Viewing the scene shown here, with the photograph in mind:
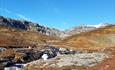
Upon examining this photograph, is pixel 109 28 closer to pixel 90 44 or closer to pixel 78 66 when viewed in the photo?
pixel 90 44

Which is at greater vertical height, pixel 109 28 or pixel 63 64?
pixel 109 28

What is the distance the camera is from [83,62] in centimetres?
5934

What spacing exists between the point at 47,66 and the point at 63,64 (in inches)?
125

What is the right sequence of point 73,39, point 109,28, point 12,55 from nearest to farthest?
point 12,55 < point 73,39 < point 109,28

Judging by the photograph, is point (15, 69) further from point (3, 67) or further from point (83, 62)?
point (83, 62)

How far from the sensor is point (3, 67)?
2527 inches

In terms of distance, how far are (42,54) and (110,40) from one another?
6873cm

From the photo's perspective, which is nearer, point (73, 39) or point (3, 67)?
point (3, 67)

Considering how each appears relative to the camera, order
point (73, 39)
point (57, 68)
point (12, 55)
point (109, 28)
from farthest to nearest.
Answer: point (109, 28)
point (73, 39)
point (12, 55)
point (57, 68)

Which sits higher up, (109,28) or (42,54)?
(109,28)

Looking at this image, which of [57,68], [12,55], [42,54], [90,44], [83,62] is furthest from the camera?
[90,44]

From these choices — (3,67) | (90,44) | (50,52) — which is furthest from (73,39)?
(3,67)

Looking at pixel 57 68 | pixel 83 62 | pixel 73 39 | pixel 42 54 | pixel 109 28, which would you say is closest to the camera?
pixel 57 68

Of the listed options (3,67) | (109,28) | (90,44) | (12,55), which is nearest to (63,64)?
(3,67)
